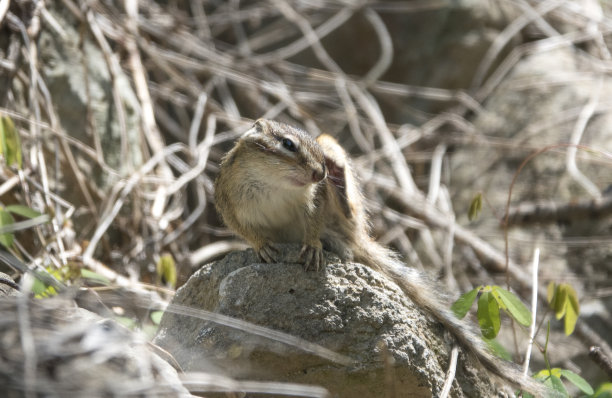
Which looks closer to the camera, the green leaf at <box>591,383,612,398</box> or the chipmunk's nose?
the green leaf at <box>591,383,612,398</box>

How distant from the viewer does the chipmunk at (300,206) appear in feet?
9.78

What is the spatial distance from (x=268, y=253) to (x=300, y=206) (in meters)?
0.33

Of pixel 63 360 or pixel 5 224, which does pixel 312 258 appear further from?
pixel 5 224

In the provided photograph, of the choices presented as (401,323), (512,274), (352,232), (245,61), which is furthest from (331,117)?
(401,323)

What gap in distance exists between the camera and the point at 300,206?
315 cm

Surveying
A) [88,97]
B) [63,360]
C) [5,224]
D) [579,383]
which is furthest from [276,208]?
[88,97]

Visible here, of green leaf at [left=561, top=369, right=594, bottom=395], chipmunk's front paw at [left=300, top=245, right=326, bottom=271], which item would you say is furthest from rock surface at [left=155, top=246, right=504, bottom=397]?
green leaf at [left=561, top=369, right=594, bottom=395]

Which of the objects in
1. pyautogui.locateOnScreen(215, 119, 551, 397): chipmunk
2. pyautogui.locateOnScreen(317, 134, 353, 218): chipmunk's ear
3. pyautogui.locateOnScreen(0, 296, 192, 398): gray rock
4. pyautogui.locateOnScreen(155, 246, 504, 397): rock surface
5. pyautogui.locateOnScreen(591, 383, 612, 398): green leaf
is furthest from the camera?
pyautogui.locateOnScreen(317, 134, 353, 218): chipmunk's ear

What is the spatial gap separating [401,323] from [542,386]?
2.03 ft

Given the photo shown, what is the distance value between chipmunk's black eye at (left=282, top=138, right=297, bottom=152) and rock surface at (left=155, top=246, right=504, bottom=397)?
0.58 meters

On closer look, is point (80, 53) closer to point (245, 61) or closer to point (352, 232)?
point (245, 61)

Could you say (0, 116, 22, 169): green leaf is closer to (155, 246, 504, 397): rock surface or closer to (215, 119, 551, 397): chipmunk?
(215, 119, 551, 397): chipmunk

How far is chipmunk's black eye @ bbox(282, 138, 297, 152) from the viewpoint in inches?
122

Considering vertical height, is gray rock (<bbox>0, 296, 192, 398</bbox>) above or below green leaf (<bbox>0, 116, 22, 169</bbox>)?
below
